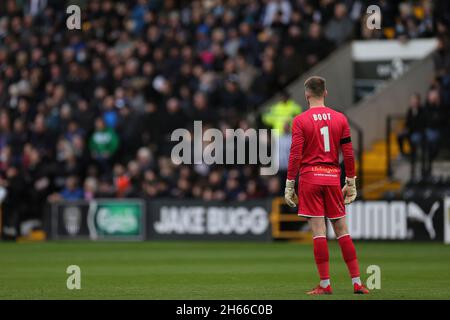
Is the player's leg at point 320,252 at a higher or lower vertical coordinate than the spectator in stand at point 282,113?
lower

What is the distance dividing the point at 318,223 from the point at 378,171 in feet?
50.9

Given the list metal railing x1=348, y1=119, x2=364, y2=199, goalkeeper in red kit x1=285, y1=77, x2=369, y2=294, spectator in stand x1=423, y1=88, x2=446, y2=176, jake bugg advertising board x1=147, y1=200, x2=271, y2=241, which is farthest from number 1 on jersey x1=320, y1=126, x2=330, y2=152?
jake bugg advertising board x1=147, y1=200, x2=271, y2=241

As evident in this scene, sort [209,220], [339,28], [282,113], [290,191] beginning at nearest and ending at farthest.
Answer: [290,191] → [209,220] → [282,113] → [339,28]

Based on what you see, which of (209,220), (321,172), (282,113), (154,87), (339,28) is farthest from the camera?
(154,87)

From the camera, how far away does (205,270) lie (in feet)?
56.6

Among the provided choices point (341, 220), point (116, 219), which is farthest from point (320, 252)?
point (116, 219)

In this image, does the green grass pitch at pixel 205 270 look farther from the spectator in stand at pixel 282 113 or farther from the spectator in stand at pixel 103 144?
the spectator in stand at pixel 103 144

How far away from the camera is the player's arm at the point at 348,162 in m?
12.5

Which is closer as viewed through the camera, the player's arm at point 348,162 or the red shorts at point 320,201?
the player's arm at point 348,162

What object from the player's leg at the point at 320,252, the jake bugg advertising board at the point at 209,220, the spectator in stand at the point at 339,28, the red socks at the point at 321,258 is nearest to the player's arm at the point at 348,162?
the player's leg at the point at 320,252

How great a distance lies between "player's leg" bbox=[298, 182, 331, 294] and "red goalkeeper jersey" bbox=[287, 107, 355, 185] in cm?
13

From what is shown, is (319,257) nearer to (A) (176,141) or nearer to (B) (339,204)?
(B) (339,204)

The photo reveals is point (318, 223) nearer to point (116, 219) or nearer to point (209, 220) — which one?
point (209, 220)
